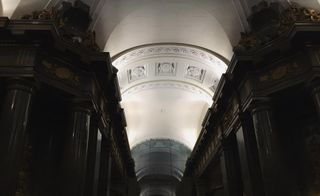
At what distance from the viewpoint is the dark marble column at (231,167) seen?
364 inches

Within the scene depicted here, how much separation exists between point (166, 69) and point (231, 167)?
4672mm

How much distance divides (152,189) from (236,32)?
19993mm

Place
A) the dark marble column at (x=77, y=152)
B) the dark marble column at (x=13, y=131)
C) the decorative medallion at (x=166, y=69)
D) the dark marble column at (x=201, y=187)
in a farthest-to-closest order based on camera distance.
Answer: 1. the dark marble column at (x=201, y=187)
2. the decorative medallion at (x=166, y=69)
3. the dark marble column at (x=77, y=152)
4. the dark marble column at (x=13, y=131)

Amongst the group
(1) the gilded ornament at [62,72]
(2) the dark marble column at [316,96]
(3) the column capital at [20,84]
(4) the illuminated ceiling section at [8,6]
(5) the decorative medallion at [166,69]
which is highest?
(5) the decorative medallion at [166,69]

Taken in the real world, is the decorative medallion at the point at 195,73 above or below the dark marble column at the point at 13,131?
above

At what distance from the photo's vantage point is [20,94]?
604 cm

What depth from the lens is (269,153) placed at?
267 inches

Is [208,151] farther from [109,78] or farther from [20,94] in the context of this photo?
[20,94]

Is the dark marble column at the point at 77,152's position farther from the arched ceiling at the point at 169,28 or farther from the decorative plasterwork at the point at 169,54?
the decorative plasterwork at the point at 169,54

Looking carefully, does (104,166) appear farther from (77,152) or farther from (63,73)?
(63,73)

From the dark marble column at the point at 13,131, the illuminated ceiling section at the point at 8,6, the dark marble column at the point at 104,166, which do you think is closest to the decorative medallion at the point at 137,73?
the dark marble column at the point at 104,166

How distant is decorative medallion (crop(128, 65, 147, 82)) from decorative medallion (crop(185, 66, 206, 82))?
1621 mm

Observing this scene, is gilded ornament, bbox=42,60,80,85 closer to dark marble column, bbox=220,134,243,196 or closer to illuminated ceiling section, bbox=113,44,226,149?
illuminated ceiling section, bbox=113,44,226,149

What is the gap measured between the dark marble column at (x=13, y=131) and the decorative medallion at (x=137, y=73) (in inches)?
237
